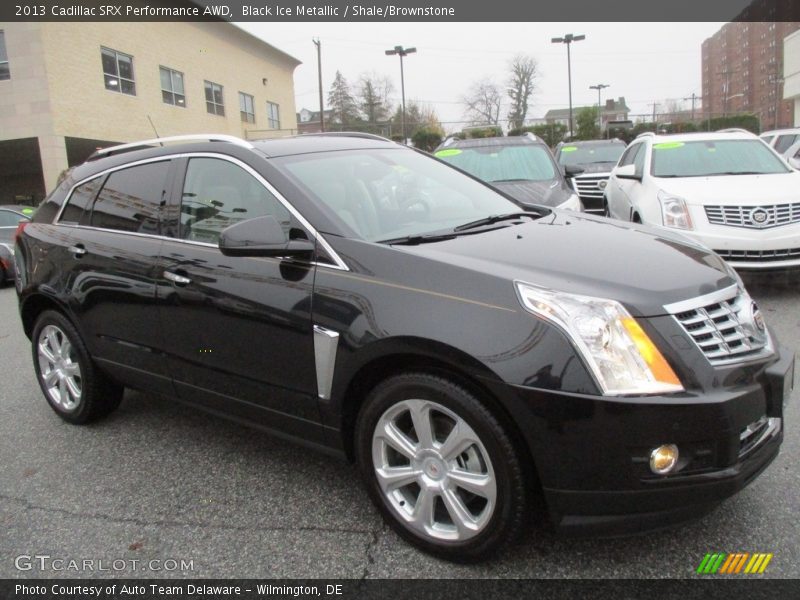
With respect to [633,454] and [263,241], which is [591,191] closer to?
[263,241]

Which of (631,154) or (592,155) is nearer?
(631,154)

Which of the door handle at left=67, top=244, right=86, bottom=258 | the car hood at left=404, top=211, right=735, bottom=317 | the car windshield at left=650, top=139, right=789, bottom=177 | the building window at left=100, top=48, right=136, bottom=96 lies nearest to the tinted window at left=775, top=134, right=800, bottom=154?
the car windshield at left=650, top=139, right=789, bottom=177

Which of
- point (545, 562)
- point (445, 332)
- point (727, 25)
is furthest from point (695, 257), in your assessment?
point (727, 25)

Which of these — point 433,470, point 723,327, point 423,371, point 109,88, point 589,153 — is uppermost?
point 109,88

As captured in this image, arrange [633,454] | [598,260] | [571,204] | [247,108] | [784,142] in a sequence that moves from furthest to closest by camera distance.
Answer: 1. [247,108]
2. [784,142]
3. [571,204]
4. [598,260]
5. [633,454]

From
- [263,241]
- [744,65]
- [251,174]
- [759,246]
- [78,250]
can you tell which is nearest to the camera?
[263,241]

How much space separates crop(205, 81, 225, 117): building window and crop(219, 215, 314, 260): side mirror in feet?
104

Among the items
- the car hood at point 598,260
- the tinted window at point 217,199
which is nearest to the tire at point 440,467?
the car hood at point 598,260

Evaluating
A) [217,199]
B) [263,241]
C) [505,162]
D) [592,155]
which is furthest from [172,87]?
[263,241]

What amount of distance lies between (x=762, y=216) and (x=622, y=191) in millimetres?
2120

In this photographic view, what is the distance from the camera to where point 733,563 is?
2.41 metres

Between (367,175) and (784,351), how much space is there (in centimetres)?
207

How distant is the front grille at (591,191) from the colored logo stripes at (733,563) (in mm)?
10157

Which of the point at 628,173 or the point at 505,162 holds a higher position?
the point at 505,162
